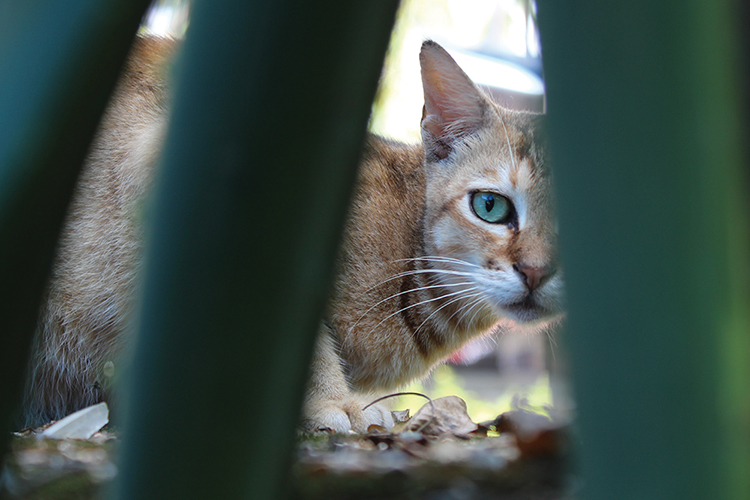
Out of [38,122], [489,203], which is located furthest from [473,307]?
[38,122]

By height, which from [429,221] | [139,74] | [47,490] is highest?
[139,74]

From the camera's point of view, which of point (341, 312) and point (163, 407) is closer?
point (163, 407)

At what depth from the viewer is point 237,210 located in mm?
270

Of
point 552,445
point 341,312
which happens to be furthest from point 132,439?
point 341,312

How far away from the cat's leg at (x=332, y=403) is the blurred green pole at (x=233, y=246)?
2.85ft

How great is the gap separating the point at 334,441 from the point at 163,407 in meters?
0.56

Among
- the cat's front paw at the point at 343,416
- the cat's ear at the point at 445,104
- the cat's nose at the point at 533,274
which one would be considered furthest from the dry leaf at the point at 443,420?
the cat's ear at the point at 445,104

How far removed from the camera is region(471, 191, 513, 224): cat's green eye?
152 cm

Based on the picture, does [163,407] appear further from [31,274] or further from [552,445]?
[552,445]

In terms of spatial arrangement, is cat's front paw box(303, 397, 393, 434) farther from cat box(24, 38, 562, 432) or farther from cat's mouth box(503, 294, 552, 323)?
cat's mouth box(503, 294, 552, 323)

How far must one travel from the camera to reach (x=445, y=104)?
1.64 metres

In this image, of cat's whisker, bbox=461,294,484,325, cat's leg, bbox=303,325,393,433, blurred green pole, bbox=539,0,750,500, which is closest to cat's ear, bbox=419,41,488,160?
cat's whisker, bbox=461,294,484,325

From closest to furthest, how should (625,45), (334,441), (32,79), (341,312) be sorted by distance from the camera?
(625,45), (32,79), (334,441), (341,312)

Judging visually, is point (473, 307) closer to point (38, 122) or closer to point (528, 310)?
point (528, 310)
